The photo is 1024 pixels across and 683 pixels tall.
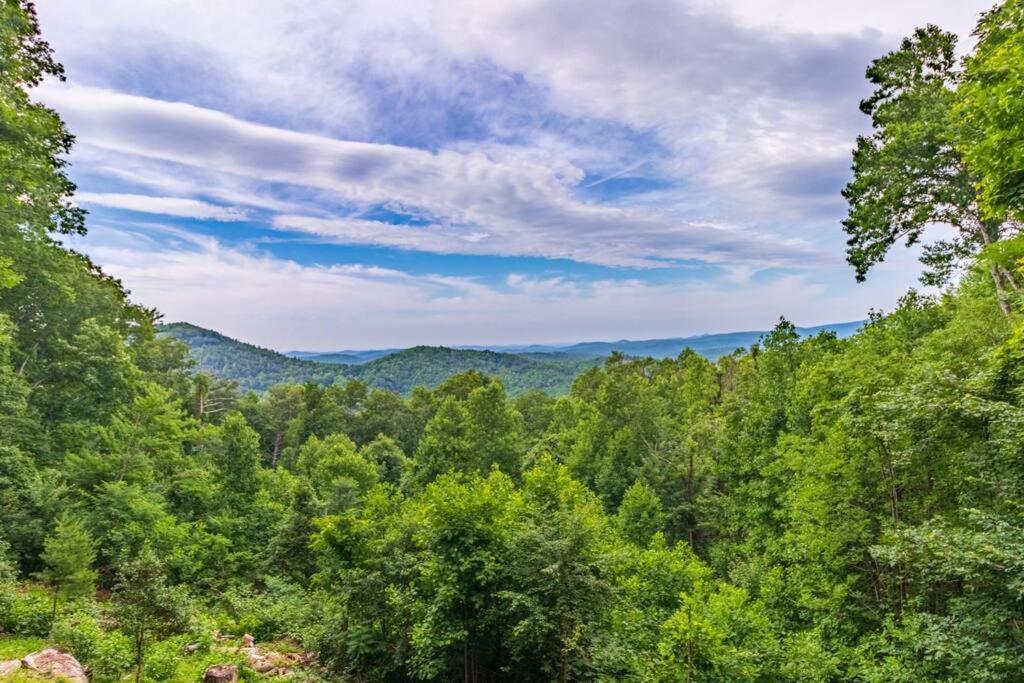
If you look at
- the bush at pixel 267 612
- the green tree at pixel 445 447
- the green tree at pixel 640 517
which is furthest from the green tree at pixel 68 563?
the green tree at pixel 640 517

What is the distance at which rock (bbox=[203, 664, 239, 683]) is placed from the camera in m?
13.3

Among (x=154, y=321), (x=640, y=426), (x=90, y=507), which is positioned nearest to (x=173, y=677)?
(x=90, y=507)

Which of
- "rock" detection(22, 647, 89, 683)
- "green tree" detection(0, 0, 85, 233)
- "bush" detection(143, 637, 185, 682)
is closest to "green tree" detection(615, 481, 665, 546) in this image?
"bush" detection(143, 637, 185, 682)

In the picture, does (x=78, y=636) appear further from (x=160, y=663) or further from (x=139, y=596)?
(x=139, y=596)

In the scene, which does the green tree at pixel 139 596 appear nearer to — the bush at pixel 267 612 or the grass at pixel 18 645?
the grass at pixel 18 645

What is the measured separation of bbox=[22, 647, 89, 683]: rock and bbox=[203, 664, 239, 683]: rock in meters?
2.81

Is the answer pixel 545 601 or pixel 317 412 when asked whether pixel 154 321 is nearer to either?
pixel 317 412

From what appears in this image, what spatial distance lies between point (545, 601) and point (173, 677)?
9.81 m

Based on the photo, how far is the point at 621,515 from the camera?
96.7 ft

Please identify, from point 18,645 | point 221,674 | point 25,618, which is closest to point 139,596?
point 221,674

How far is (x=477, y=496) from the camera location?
14.1m

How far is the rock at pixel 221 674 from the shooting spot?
43.5 ft

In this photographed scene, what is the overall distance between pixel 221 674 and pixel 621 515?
2134cm

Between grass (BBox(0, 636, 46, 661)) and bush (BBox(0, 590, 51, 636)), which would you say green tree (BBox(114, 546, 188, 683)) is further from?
bush (BBox(0, 590, 51, 636))
